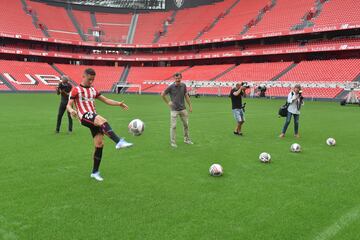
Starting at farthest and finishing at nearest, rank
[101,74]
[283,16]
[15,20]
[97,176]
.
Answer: [101,74]
[15,20]
[283,16]
[97,176]

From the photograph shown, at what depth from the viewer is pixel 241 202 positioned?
17.5 feet

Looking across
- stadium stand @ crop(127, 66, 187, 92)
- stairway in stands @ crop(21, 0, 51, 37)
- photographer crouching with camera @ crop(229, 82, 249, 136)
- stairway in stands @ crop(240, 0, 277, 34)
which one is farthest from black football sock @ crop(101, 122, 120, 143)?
stairway in stands @ crop(21, 0, 51, 37)

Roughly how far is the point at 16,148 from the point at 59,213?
17.9 feet

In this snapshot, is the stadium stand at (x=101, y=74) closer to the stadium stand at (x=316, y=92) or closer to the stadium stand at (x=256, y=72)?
the stadium stand at (x=256, y=72)

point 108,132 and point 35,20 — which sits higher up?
point 35,20

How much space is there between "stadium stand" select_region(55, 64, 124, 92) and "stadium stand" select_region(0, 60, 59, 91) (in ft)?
9.39

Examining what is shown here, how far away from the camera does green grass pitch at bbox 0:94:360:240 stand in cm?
433

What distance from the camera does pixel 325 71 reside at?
4109 cm

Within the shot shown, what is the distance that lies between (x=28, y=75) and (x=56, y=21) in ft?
59.4

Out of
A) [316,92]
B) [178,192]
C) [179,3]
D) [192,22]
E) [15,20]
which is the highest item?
[179,3]

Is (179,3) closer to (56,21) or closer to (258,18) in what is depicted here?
(258,18)

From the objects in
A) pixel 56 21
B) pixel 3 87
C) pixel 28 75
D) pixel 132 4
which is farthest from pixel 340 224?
pixel 132 4

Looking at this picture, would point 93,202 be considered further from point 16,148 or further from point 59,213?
point 16,148

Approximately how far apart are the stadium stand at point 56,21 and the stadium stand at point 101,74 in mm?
6357
